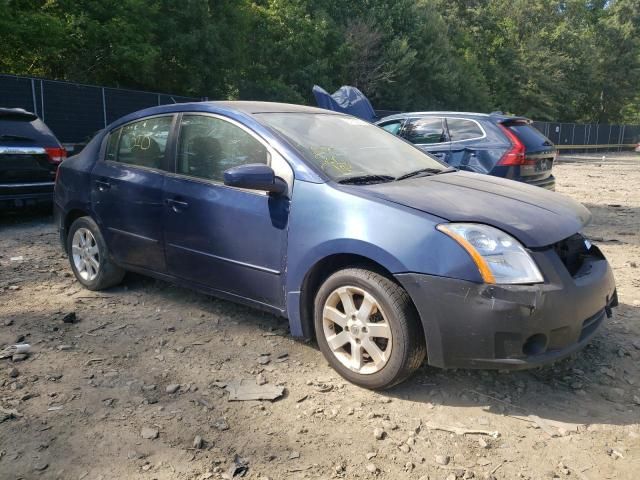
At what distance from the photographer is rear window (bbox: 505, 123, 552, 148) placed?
7.06 m

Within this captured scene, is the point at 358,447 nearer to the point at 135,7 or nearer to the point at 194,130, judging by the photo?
the point at 194,130

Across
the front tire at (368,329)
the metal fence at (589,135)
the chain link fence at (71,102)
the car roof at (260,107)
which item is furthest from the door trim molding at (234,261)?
the metal fence at (589,135)

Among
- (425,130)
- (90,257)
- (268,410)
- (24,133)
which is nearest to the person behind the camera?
(268,410)

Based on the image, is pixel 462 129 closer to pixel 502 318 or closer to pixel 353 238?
pixel 353 238

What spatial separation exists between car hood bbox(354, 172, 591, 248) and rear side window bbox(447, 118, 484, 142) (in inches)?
148

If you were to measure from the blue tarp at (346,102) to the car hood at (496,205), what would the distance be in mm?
9039

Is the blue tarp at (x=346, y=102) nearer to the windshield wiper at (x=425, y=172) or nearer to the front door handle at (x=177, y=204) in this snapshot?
the windshield wiper at (x=425, y=172)

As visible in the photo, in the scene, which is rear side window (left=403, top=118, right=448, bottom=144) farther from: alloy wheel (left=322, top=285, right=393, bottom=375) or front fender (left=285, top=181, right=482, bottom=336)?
alloy wheel (left=322, top=285, right=393, bottom=375)

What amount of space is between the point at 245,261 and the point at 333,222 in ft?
2.37

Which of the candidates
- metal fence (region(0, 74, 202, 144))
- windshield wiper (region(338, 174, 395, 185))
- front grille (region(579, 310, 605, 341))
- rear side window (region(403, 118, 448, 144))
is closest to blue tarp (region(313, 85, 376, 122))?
rear side window (region(403, 118, 448, 144))

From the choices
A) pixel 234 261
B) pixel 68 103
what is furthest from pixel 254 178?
pixel 68 103

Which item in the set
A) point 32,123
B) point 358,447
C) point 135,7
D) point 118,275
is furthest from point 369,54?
point 358,447

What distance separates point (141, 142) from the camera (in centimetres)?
441

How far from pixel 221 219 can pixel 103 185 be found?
1.44 metres
